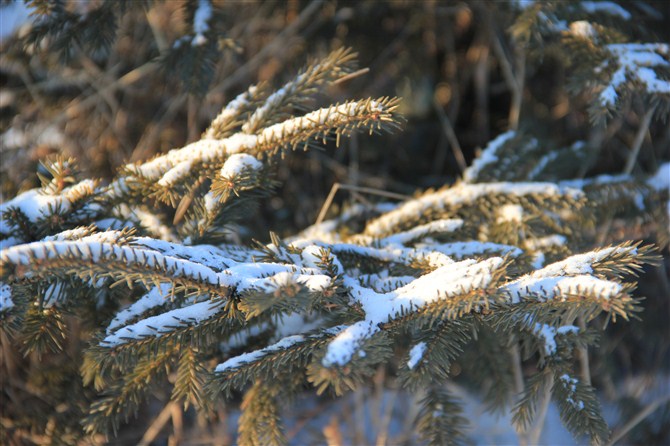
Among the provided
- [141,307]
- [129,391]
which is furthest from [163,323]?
[129,391]

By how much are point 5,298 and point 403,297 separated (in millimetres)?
567

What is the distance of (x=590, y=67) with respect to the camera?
115 cm

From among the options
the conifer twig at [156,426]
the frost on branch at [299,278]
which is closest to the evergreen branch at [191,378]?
the frost on branch at [299,278]

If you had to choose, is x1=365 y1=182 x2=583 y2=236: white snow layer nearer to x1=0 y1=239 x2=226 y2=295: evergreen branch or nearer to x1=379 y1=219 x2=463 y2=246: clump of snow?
x1=379 y1=219 x2=463 y2=246: clump of snow

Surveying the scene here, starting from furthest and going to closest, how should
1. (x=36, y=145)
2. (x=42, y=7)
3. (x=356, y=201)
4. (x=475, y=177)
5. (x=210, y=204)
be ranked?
(x=36, y=145), (x=356, y=201), (x=475, y=177), (x=42, y=7), (x=210, y=204)

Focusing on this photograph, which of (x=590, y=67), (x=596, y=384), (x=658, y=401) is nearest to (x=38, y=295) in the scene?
(x=590, y=67)

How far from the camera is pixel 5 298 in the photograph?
0.79 m

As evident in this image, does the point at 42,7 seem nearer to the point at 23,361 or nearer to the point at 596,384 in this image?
the point at 23,361

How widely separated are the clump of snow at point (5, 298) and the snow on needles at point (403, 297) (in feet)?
1.53

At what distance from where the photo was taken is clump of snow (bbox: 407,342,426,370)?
0.78m

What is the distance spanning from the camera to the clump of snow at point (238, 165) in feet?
2.89

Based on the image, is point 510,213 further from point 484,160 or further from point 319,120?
point 319,120

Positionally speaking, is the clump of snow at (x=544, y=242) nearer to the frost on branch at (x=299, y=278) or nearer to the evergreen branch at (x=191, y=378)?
the frost on branch at (x=299, y=278)

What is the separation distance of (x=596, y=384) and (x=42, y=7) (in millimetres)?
1744
